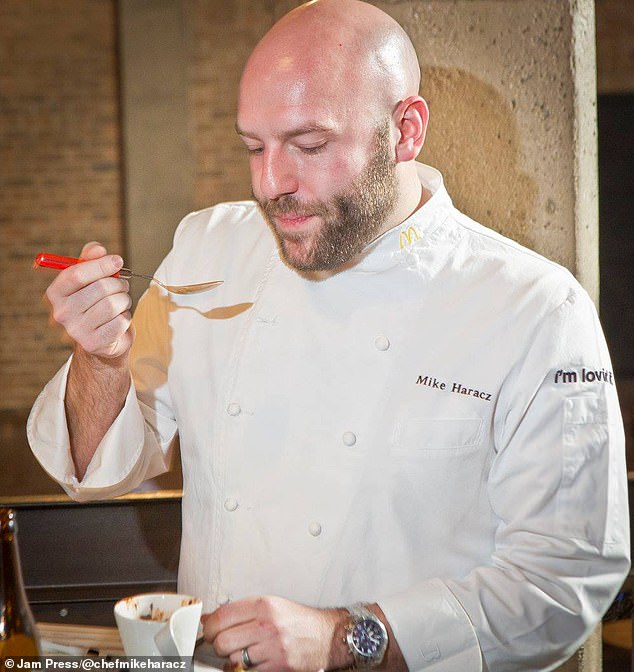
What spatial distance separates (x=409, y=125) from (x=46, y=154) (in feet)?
16.0

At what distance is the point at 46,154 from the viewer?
6023 millimetres

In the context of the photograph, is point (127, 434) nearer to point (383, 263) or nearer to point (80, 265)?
point (80, 265)

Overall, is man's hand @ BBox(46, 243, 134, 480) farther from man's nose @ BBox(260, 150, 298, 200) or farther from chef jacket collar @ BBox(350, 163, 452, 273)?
chef jacket collar @ BBox(350, 163, 452, 273)

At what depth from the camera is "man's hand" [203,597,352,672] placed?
3.88 ft

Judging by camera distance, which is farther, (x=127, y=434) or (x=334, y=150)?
(x=127, y=434)

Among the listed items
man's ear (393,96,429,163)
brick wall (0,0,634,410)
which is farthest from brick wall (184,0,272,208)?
man's ear (393,96,429,163)

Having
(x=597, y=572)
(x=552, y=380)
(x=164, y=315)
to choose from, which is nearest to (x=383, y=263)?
(x=552, y=380)

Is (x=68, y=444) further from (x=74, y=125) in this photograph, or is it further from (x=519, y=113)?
(x=74, y=125)

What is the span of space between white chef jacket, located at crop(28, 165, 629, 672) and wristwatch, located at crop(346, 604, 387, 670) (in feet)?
0.12

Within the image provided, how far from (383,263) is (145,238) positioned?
14.9 ft

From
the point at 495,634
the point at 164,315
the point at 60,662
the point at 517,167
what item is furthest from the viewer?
the point at 517,167

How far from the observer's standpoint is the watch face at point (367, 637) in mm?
1288

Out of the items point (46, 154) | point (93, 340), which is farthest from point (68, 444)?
point (46, 154)

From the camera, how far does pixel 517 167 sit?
2.02 metres
